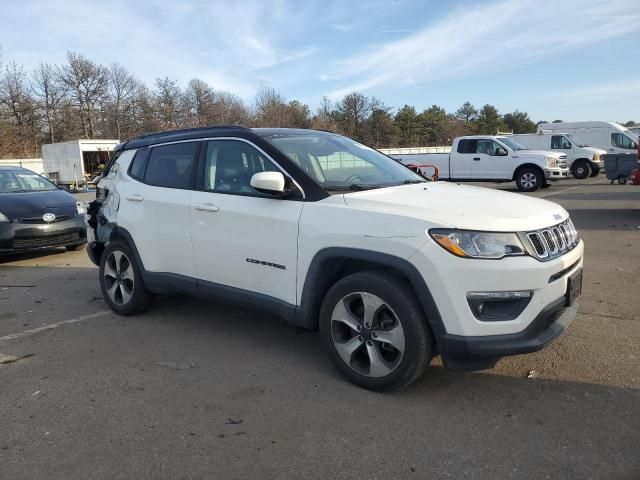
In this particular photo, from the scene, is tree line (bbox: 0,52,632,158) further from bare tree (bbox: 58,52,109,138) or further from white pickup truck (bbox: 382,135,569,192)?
white pickup truck (bbox: 382,135,569,192)

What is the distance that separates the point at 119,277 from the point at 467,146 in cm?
1617

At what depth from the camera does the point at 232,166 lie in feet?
13.9

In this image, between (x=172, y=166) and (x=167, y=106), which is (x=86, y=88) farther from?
(x=172, y=166)

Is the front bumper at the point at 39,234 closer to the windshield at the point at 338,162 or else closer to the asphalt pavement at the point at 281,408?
the asphalt pavement at the point at 281,408

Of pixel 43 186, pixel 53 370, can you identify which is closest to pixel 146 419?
pixel 53 370

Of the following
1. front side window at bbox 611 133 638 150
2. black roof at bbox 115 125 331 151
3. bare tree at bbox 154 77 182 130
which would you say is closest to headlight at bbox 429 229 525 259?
black roof at bbox 115 125 331 151

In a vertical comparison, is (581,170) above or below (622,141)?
below

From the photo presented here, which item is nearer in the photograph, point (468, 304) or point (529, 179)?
point (468, 304)

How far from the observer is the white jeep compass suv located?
299 centimetres

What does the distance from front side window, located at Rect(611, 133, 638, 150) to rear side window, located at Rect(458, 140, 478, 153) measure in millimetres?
9563

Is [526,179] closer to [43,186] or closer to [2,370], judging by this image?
[43,186]

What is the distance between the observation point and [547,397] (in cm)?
330

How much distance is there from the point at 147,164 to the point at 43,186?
5.78 m

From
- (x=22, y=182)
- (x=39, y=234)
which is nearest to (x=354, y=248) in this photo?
(x=39, y=234)
